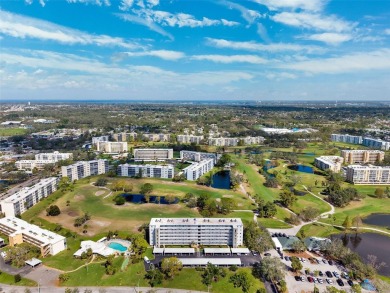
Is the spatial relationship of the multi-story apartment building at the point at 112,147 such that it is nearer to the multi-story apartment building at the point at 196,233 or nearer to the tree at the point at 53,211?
the tree at the point at 53,211

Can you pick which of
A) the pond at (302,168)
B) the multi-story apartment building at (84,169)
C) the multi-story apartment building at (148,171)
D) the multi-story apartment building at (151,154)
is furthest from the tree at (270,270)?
the multi-story apartment building at (151,154)

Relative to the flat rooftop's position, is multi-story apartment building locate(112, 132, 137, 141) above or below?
above

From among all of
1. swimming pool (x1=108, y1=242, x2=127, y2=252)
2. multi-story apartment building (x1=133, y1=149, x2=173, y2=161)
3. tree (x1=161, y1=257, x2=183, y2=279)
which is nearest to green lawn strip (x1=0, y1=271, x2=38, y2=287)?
swimming pool (x1=108, y1=242, x2=127, y2=252)

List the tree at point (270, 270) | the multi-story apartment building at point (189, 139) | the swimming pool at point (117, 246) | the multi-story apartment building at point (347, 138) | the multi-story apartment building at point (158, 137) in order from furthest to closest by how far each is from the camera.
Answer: the multi-story apartment building at point (158, 137)
the multi-story apartment building at point (189, 139)
the multi-story apartment building at point (347, 138)
the swimming pool at point (117, 246)
the tree at point (270, 270)

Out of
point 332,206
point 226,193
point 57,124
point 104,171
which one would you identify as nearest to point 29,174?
point 104,171

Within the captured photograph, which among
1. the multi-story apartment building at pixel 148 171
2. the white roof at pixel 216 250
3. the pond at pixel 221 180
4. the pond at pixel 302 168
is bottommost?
the white roof at pixel 216 250

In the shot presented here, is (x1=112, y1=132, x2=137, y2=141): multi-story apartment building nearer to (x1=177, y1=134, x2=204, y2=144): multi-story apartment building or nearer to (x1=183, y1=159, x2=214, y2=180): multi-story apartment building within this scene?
(x1=177, y1=134, x2=204, y2=144): multi-story apartment building

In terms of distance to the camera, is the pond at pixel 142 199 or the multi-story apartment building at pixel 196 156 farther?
the multi-story apartment building at pixel 196 156
